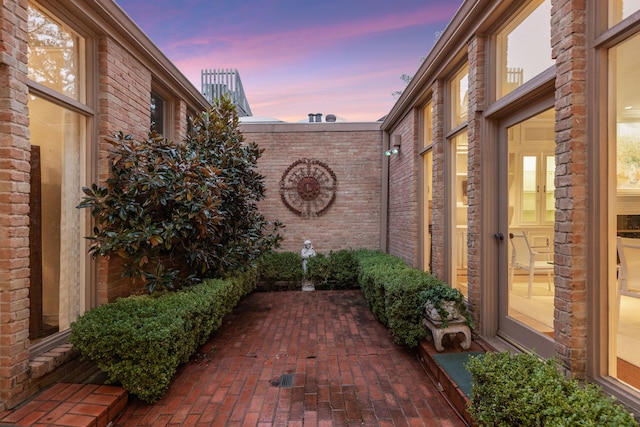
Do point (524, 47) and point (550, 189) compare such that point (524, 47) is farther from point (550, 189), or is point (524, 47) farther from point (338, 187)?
point (338, 187)

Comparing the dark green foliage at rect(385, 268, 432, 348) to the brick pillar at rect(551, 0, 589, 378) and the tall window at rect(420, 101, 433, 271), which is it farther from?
the tall window at rect(420, 101, 433, 271)

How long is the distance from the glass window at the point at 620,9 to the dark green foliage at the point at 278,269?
5580 millimetres

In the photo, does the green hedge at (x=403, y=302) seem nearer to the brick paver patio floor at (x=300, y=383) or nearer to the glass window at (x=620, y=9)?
the brick paver patio floor at (x=300, y=383)

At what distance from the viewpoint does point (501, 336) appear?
3105 millimetres

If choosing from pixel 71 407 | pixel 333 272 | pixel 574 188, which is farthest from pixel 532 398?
pixel 333 272

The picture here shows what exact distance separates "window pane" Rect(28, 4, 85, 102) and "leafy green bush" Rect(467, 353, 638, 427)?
3938 millimetres

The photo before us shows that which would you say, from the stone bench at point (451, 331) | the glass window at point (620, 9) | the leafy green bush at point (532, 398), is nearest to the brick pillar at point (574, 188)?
the glass window at point (620, 9)

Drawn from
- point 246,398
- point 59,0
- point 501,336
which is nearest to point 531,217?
point 501,336

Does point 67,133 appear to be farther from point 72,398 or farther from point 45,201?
point 72,398

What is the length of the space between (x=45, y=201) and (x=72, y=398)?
1.63m

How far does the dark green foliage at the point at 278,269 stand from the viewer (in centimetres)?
652

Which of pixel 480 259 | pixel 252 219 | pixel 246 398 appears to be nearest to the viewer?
pixel 246 398

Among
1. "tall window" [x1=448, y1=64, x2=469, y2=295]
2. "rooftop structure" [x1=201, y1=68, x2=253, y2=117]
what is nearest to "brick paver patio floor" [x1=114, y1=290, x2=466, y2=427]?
"tall window" [x1=448, y1=64, x2=469, y2=295]

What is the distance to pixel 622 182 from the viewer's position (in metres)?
1.99
